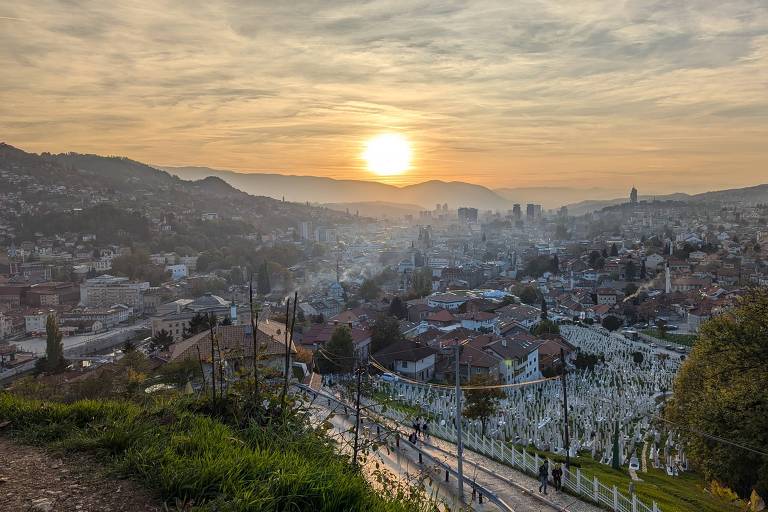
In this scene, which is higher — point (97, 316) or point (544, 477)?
point (544, 477)

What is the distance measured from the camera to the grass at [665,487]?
898 centimetres

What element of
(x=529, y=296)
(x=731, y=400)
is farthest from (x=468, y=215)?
(x=731, y=400)

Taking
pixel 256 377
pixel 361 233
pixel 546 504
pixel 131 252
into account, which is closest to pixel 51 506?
pixel 256 377

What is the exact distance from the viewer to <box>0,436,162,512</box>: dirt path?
8.64 ft

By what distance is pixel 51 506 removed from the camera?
2.63 metres

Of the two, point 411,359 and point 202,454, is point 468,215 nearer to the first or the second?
point 411,359

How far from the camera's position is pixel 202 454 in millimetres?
3141

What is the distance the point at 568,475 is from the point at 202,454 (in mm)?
7320

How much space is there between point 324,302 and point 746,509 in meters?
41.8

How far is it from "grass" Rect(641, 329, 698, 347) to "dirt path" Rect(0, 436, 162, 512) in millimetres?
34205

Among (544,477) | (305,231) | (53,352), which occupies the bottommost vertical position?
(53,352)

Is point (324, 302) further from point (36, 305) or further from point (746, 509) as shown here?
point (746, 509)

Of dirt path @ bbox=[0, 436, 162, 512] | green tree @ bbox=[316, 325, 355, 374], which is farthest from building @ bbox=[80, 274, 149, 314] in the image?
dirt path @ bbox=[0, 436, 162, 512]

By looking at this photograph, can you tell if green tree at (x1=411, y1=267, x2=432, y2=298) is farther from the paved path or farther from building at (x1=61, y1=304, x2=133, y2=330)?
the paved path
